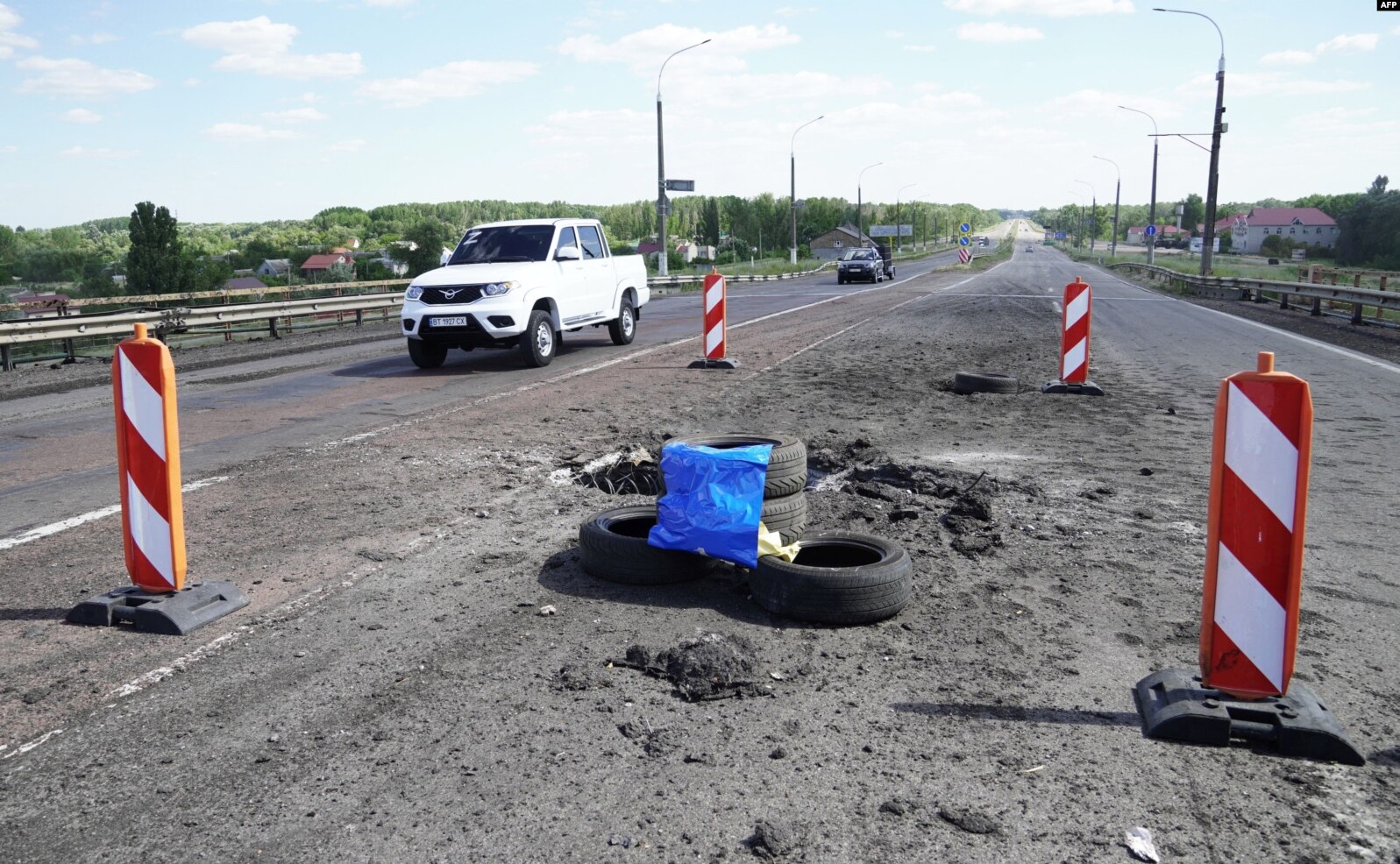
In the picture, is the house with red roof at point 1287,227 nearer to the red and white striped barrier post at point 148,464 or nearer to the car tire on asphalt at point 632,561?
the car tire on asphalt at point 632,561

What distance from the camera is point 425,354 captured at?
1385 cm

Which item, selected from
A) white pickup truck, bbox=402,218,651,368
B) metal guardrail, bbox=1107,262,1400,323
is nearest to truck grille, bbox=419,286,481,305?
white pickup truck, bbox=402,218,651,368

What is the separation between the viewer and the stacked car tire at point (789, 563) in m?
4.35

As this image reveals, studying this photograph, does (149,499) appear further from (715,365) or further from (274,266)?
(274,266)

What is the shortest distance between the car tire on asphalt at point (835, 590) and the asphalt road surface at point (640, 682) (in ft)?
0.27

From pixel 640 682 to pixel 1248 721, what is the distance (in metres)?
2.17

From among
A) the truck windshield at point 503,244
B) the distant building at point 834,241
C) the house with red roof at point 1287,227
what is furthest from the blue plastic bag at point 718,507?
the house with red roof at point 1287,227

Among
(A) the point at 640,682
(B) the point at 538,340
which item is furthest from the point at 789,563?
(B) the point at 538,340

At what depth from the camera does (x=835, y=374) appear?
13.1 m

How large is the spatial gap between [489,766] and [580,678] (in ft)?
2.33

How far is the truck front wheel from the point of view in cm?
1358

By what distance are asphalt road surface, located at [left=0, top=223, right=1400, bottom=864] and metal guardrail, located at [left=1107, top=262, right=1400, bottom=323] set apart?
1588 cm

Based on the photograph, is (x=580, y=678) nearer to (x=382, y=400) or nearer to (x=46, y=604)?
(x=46, y=604)

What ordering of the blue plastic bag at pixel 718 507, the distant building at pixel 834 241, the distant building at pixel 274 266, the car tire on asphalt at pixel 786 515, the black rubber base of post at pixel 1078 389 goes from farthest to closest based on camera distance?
the distant building at pixel 834 241, the distant building at pixel 274 266, the black rubber base of post at pixel 1078 389, the car tire on asphalt at pixel 786 515, the blue plastic bag at pixel 718 507
